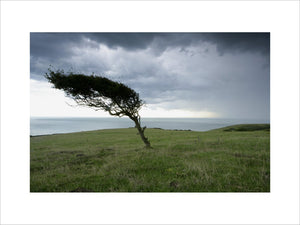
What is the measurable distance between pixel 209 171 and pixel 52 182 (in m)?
6.21

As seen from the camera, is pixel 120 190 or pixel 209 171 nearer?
pixel 120 190

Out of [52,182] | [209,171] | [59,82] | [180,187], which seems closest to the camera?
[180,187]

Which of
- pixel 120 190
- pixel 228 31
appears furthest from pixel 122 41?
pixel 120 190

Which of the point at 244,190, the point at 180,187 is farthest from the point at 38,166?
the point at 244,190

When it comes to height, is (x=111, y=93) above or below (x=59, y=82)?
below

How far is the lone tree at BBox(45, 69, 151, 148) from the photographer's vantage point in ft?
30.8

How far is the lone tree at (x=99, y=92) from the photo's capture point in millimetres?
9398

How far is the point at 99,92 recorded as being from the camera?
10383 millimetres

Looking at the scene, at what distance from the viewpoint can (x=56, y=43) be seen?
7.23m

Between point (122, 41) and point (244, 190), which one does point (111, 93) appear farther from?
point (244, 190)
